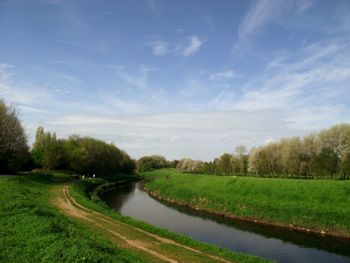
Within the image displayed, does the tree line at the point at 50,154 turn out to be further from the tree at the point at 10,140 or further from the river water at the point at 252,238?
the river water at the point at 252,238

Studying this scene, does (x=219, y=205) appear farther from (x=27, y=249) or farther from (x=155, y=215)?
(x=27, y=249)

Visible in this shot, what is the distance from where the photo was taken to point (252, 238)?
123ft

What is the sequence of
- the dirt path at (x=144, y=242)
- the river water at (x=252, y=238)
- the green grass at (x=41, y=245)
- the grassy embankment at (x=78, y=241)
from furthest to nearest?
the river water at (x=252, y=238), the dirt path at (x=144, y=242), the grassy embankment at (x=78, y=241), the green grass at (x=41, y=245)

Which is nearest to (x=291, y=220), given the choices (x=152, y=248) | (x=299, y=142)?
(x=152, y=248)

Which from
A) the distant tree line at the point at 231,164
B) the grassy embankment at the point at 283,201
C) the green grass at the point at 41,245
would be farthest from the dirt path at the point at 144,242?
the distant tree line at the point at 231,164

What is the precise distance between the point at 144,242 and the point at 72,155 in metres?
85.7

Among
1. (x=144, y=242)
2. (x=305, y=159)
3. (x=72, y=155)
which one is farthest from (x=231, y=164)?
(x=144, y=242)

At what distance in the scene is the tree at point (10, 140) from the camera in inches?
2576

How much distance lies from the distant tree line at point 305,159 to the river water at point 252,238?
41.6 metres

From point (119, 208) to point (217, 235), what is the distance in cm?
2413

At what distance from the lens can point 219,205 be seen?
184ft

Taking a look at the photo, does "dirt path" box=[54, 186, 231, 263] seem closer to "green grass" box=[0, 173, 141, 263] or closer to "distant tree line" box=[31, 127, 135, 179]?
"green grass" box=[0, 173, 141, 263]

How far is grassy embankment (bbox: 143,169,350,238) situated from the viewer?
40.9 m

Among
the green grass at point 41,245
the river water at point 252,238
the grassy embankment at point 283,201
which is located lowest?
the river water at point 252,238
